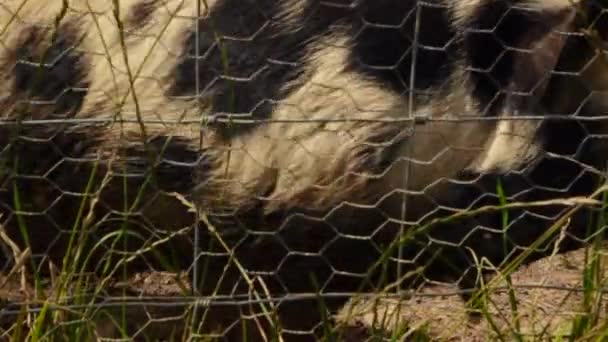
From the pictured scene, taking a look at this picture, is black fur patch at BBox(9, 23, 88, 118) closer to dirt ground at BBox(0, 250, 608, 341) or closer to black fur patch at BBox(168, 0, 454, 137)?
black fur patch at BBox(168, 0, 454, 137)

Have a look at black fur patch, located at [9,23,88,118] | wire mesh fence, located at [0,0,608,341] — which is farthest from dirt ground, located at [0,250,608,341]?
black fur patch, located at [9,23,88,118]

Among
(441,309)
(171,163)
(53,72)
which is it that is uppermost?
(53,72)

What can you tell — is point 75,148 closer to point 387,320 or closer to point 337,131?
point 337,131

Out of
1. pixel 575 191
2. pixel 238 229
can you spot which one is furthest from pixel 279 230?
pixel 575 191

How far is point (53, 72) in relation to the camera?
1679 mm

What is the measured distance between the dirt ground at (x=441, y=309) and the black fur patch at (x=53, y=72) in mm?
256

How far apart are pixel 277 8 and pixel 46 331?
54 cm

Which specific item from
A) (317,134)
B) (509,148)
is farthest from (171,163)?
(509,148)

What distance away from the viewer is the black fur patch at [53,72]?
167 cm

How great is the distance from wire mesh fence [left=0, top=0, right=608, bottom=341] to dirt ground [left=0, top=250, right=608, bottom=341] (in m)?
0.02

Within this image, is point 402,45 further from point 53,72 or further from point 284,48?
point 53,72

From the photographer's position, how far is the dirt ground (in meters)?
1.48

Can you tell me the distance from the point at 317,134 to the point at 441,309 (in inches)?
13.4

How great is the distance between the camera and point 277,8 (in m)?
1.62
